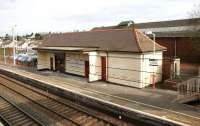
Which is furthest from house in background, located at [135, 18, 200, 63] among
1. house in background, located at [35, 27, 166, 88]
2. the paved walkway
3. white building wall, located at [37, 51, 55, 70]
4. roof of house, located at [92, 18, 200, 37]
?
white building wall, located at [37, 51, 55, 70]

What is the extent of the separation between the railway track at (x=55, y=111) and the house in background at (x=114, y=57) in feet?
23.0

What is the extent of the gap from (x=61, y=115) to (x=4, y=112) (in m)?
3.66

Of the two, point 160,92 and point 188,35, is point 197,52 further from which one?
point 160,92

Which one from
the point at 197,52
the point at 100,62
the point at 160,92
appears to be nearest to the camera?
the point at 160,92

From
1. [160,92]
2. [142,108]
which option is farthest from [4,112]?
[160,92]

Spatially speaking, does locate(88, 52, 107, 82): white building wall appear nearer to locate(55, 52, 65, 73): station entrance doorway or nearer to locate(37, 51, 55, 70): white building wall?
locate(55, 52, 65, 73): station entrance doorway

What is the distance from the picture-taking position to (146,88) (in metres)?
20.5

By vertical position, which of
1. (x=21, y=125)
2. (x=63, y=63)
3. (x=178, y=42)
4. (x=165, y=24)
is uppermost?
(x=165, y=24)

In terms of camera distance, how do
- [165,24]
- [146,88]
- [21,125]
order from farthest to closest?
[165,24] < [146,88] < [21,125]

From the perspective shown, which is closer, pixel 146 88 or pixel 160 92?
pixel 160 92

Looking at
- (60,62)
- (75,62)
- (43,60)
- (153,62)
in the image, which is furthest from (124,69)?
(43,60)

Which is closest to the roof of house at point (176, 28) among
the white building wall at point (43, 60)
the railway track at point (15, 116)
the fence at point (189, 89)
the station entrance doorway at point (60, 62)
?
the fence at point (189, 89)

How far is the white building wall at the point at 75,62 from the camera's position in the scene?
25.5 m

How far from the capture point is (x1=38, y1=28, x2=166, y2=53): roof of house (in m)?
21.9
